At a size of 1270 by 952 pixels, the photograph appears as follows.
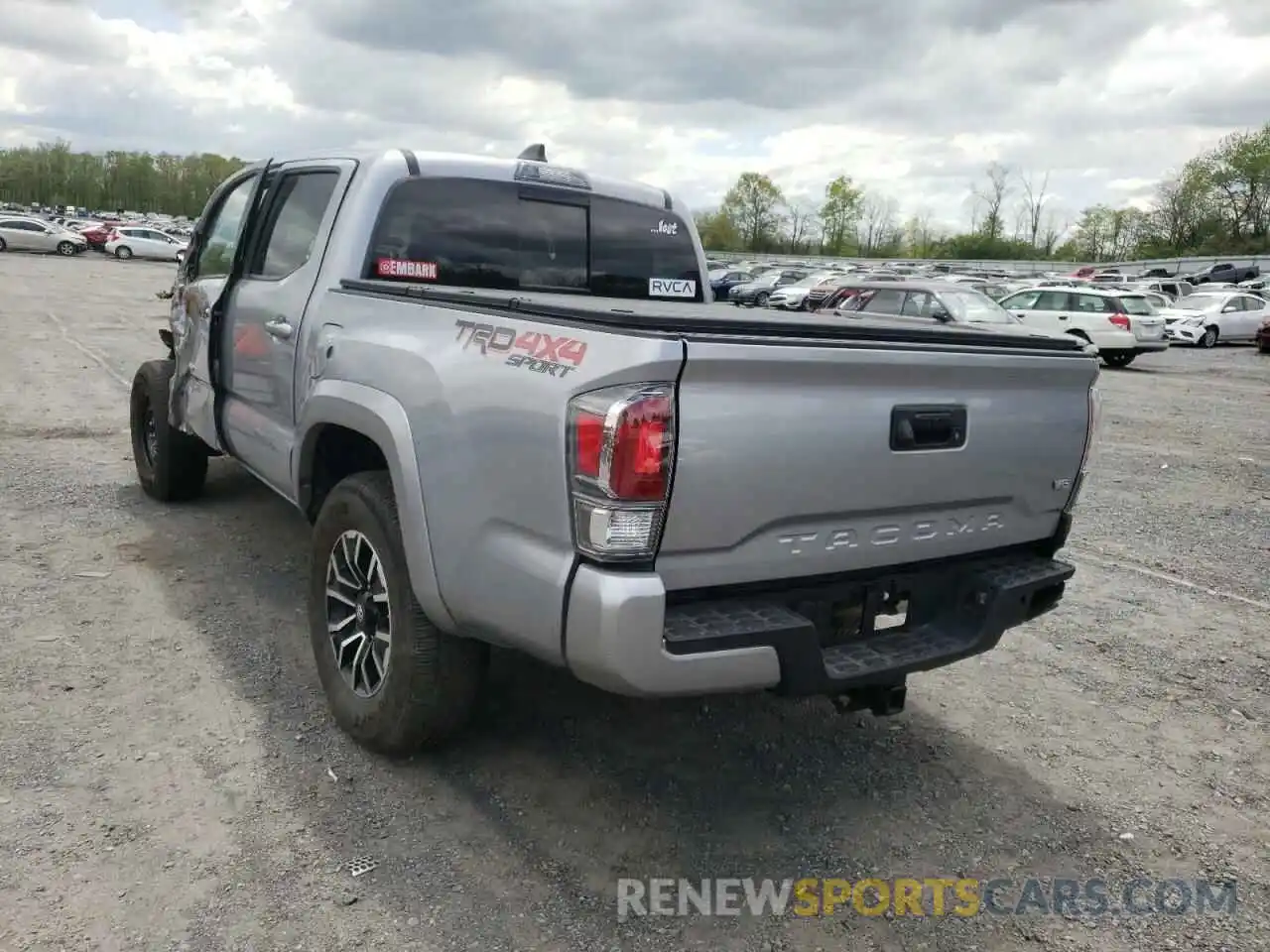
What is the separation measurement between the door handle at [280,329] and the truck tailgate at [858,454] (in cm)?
228

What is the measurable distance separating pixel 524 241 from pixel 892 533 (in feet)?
7.69

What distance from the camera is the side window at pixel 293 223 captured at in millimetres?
4336

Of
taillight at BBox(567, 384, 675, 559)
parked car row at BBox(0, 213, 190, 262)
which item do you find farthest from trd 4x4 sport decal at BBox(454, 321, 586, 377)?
parked car row at BBox(0, 213, 190, 262)

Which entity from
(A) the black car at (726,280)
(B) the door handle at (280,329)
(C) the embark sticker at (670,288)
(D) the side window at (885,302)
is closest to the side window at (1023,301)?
(D) the side window at (885,302)

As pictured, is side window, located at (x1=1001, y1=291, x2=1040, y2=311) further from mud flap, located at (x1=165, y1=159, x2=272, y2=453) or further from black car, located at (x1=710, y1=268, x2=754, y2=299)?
mud flap, located at (x1=165, y1=159, x2=272, y2=453)

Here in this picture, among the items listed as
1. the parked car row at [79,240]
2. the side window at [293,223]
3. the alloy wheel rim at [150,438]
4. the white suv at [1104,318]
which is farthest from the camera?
the parked car row at [79,240]

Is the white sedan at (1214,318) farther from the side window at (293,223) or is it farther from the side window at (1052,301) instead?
the side window at (293,223)

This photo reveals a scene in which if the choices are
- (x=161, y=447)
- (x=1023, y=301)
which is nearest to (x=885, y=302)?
(x=1023, y=301)

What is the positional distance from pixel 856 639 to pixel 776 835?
68 cm

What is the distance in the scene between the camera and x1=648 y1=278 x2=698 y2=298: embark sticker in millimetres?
5031

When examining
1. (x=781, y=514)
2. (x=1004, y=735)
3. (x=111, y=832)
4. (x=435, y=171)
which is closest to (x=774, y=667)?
(x=781, y=514)

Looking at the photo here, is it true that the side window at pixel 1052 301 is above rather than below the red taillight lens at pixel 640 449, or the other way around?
below

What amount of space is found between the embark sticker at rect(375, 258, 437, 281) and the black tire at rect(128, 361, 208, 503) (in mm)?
2534

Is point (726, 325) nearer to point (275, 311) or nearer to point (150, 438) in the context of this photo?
point (275, 311)
